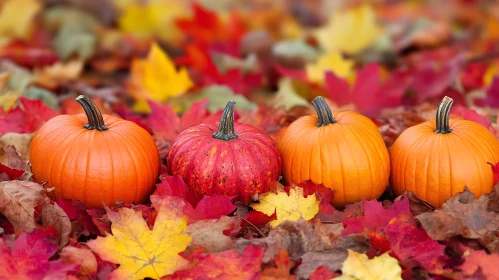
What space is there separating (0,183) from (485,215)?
50.2 inches

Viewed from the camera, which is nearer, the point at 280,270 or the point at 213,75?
the point at 280,270

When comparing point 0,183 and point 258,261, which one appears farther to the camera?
point 0,183

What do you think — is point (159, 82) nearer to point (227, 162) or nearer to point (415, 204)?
point (227, 162)

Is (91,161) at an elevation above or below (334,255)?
above

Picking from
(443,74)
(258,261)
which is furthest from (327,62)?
(258,261)

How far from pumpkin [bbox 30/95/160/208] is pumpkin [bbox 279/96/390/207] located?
445mm

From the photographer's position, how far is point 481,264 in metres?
1.39

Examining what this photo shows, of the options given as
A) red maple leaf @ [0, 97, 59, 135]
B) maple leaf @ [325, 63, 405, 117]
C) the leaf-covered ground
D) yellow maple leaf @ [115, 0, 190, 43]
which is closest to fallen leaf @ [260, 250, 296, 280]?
the leaf-covered ground

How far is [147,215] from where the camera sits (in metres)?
1.60

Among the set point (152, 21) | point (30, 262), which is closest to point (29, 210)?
point (30, 262)

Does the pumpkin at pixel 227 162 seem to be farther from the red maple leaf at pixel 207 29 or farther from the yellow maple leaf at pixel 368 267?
the red maple leaf at pixel 207 29

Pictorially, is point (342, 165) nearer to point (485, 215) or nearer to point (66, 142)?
point (485, 215)

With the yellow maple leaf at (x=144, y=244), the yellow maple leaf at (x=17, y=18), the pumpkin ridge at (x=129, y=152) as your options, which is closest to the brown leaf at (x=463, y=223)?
the yellow maple leaf at (x=144, y=244)

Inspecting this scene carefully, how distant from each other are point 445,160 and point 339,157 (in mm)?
294
